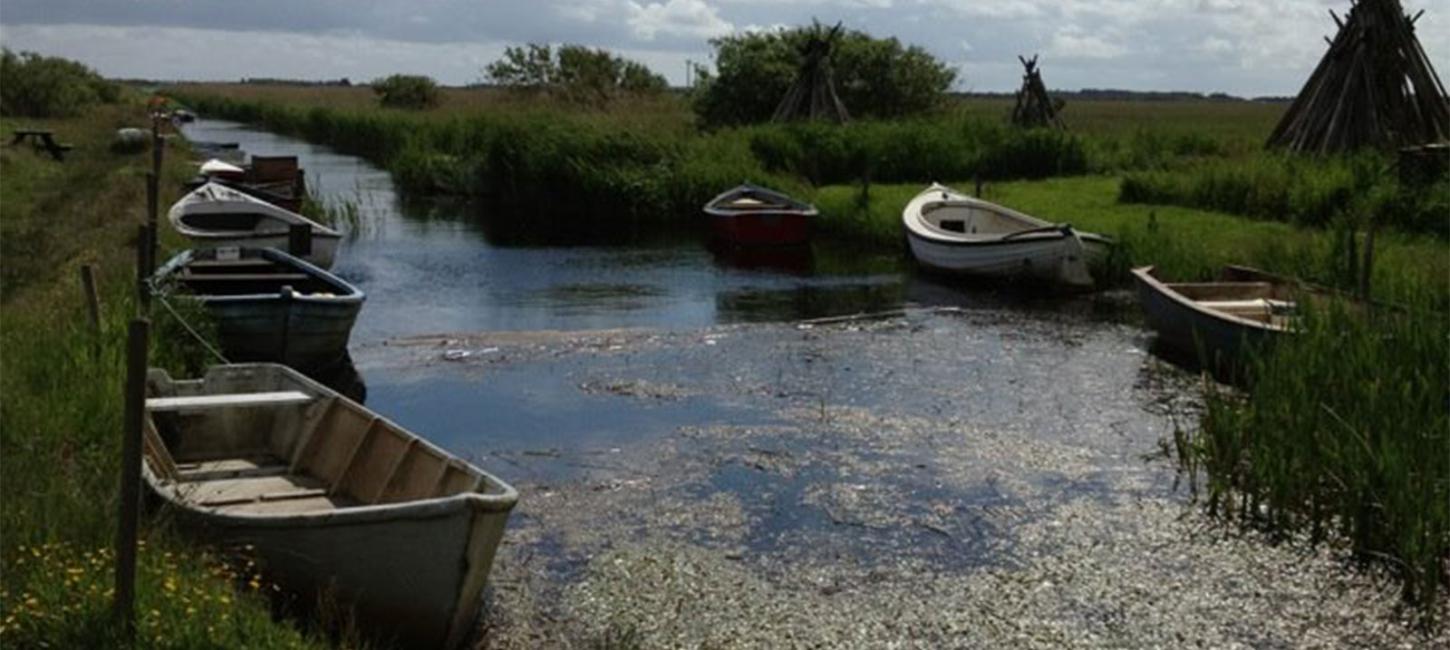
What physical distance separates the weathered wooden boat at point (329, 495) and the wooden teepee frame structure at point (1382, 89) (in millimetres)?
25096

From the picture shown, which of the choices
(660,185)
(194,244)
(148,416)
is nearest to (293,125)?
→ (660,185)

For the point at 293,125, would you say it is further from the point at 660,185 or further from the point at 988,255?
the point at 988,255

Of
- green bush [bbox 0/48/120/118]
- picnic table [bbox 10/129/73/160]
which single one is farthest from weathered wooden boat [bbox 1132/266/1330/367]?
green bush [bbox 0/48/120/118]

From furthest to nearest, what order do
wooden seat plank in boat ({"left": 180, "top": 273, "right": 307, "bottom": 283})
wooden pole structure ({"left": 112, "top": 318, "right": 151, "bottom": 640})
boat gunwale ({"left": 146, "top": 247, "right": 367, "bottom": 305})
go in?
wooden seat plank in boat ({"left": 180, "top": 273, "right": 307, "bottom": 283}), boat gunwale ({"left": 146, "top": 247, "right": 367, "bottom": 305}), wooden pole structure ({"left": 112, "top": 318, "right": 151, "bottom": 640})

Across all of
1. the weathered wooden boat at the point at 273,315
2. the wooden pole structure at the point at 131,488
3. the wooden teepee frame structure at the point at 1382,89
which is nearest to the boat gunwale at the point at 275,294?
the weathered wooden boat at the point at 273,315

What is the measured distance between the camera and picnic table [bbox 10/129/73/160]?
1647 inches

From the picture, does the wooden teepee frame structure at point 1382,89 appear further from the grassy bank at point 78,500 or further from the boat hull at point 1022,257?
the grassy bank at point 78,500

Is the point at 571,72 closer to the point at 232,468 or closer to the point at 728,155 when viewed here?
the point at 728,155

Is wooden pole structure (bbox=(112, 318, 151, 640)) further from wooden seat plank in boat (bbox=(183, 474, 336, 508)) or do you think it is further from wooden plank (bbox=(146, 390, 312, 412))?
wooden plank (bbox=(146, 390, 312, 412))

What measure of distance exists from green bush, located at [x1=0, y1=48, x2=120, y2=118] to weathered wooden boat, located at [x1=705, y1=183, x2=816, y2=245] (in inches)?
1842

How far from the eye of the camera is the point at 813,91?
44.2 m

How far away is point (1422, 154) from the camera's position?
24.0 metres

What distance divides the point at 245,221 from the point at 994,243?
12.7m

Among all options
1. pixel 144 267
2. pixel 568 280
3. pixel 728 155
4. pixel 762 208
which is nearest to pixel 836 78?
pixel 728 155
